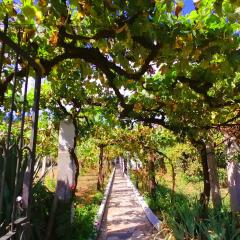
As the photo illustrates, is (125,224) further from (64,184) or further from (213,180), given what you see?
(64,184)

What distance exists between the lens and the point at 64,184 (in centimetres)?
817

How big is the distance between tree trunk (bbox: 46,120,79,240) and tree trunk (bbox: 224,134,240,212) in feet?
11.9

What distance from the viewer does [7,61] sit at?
14.2ft

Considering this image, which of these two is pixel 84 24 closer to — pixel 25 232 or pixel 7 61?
pixel 7 61

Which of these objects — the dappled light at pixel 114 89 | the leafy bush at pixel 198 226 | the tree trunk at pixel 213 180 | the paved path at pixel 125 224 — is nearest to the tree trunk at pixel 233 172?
the dappled light at pixel 114 89

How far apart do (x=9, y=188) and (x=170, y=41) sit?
3518 millimetres

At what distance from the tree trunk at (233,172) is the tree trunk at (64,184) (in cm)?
362

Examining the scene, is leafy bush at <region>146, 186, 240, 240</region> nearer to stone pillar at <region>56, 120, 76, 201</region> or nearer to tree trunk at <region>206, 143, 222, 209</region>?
tree trunk at <region>206, 143, 222, 209</region>

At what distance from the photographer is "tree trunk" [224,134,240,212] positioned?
909 cm

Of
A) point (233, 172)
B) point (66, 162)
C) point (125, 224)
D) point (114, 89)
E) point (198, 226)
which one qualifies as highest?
point (114, 89)

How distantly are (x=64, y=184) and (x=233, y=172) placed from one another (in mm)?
4151

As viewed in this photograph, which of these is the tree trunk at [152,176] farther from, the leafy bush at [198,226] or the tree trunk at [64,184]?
the leafy bush at [198,226]

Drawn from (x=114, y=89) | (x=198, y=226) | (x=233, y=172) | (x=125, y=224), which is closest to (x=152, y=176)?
(x=125, y=224)

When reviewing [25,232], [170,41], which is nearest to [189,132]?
[170,41]
